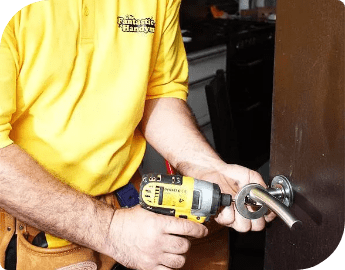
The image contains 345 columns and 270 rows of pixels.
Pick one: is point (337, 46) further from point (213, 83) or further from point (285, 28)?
point (213, 83)

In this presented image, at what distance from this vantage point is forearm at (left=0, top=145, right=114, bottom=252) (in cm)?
100

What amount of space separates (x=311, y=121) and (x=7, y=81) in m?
0.59

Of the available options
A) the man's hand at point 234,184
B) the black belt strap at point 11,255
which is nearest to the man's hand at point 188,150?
the man's hand at point 234,184

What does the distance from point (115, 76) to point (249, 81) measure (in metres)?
2.01

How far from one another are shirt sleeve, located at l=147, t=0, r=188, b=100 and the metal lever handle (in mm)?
583

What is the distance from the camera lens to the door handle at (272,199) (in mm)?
774

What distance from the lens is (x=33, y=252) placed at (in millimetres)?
1179

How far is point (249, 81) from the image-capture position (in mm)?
3059

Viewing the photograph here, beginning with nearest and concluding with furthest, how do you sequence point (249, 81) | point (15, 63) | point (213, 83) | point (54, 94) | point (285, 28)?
point (285, 28) < point (15, 63) < point (54, 94) < point (213, 83) < point (249, 81)

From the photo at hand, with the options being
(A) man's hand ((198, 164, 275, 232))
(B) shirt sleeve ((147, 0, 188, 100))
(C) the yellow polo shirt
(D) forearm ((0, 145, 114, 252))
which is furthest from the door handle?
(B) shirt sleeve ((147, 0, 188, 100))

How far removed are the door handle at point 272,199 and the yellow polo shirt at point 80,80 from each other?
42cm

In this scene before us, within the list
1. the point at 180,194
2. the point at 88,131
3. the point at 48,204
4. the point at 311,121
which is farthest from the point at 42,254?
the point at 311,121

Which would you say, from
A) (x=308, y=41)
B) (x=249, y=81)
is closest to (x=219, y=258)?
(x=308, y=41)

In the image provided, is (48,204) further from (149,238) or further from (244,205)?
(244,205)
